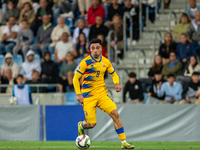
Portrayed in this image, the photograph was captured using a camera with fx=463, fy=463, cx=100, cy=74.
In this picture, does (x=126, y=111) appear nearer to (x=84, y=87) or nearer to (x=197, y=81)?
(x=197, y=81)

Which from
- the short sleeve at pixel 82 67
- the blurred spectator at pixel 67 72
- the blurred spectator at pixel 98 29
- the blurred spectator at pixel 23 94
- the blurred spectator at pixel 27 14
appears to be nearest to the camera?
the short sleeve at pixel 82 67

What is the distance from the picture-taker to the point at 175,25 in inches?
635

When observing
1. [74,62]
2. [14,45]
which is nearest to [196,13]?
[74,62]

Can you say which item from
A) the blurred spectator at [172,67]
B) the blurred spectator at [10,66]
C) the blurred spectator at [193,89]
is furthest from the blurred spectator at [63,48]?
the blurred spectator at [193,89]

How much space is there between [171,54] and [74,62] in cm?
358

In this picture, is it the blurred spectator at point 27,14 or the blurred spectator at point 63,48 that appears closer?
the blurred spectator at point 63,48

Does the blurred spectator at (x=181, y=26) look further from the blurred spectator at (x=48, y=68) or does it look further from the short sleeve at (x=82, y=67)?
the short sleeve at (x=82, y=67)

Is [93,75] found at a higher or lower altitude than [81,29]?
lower

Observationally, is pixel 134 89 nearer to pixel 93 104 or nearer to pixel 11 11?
pixel 93 104

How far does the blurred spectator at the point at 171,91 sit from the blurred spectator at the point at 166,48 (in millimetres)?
1549

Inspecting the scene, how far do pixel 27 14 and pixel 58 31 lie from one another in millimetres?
2388

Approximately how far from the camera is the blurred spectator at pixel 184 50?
14.9 meters

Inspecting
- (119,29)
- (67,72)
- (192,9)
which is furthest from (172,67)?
(67,72)

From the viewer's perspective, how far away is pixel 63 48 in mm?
17422
